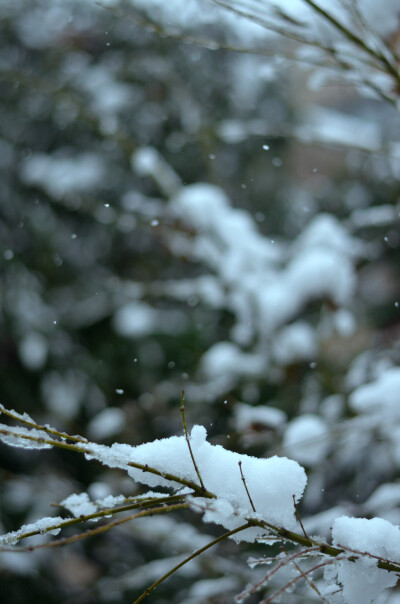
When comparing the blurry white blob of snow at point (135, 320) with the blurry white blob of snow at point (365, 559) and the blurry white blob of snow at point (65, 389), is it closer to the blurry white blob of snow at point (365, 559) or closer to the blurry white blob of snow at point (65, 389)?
the blurry white blob of snow at point (65, 389)

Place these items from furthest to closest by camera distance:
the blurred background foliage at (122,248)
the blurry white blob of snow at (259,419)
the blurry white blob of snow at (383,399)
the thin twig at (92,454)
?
the blurred background foliage at (122,248) → the blurry white blob of snow at (259,419) → the blurry white blob of snow at (383,399) → the thin twig at (92,454)

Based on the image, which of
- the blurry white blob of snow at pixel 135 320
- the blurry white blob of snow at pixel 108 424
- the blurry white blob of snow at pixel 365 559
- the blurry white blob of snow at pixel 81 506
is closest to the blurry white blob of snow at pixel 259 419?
the blurry white blob of snow at pixel 108 424

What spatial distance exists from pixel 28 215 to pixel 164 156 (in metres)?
1.05

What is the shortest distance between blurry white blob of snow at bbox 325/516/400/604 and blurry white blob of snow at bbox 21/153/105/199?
9.69 ft

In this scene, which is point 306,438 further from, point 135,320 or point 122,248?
point 122,248

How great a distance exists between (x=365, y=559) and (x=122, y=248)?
3.26 metres

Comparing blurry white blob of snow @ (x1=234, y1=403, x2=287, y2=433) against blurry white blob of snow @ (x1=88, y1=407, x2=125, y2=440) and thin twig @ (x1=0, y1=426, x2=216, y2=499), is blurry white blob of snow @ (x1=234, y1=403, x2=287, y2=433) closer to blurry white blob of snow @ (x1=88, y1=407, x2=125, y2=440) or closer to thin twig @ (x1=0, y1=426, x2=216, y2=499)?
blurry white blob of snow @ (x1=88, y1=407, x2=125, y2=440)

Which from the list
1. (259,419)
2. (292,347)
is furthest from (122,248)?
(259,419)

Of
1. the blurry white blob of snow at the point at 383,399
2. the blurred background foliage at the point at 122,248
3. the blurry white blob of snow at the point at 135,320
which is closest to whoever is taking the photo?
the blurry white blob of snow at the point at 383,399

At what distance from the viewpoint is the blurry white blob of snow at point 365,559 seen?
26.3 inches

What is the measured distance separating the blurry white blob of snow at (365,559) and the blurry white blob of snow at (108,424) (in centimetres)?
224

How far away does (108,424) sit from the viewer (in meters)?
2.83

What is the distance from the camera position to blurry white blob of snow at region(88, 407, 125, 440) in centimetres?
283

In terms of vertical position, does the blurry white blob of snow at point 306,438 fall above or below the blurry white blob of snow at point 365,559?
below
